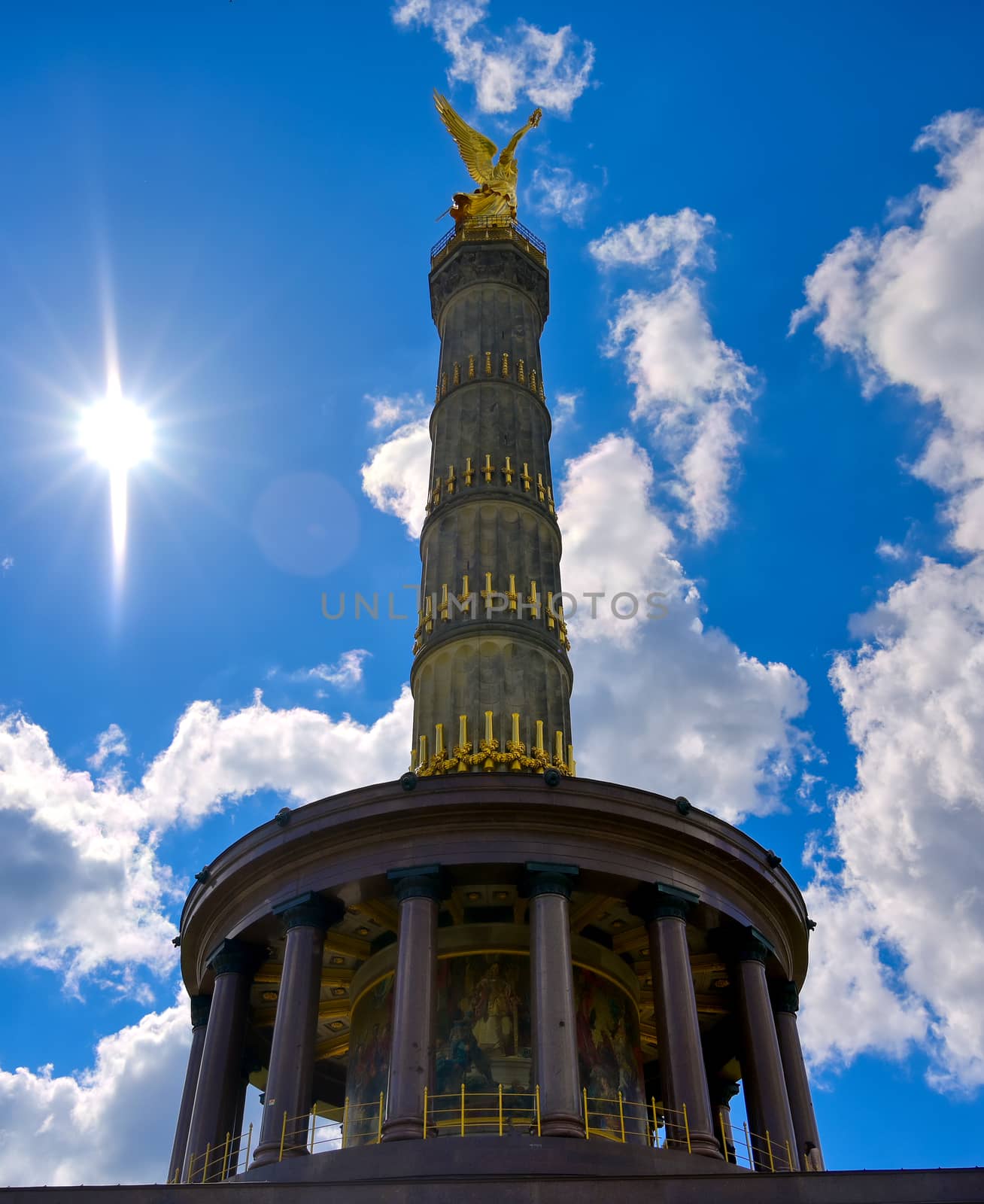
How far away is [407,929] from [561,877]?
11.7 ft

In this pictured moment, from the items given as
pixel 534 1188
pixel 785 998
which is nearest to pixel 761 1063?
pixel 785 998

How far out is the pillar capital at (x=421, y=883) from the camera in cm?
2630

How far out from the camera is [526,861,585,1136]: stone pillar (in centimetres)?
2302

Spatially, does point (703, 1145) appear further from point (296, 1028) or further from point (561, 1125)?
point (296, 1028)

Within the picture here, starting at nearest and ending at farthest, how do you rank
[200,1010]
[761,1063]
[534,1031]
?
Result: [534,1031]
[761,1063]
[200,1010]

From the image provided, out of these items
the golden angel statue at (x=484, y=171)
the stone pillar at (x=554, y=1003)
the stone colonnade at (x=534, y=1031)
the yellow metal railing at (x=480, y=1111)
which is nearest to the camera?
the stone pillar at (x=554, y=1003)

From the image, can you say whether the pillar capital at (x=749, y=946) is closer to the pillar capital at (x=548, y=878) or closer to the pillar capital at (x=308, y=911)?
the pillar capital at (x=548, y=878)

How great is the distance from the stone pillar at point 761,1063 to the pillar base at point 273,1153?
33.4 feet

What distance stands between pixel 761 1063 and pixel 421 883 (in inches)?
359

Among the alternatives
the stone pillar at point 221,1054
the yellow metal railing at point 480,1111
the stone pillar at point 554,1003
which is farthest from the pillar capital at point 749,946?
the stone pillar at point 221,1054

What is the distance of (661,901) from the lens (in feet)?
89.8

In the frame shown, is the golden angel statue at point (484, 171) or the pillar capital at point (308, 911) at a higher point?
the golden angel statue at point (484, 171)

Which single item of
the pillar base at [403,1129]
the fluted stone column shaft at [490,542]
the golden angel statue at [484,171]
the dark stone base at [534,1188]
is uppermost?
the golden angel statue at [484,171]

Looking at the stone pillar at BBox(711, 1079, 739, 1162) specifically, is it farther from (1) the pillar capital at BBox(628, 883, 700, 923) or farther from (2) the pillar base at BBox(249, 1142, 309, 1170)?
(2) the pillar base at BBox(249, 1142, 309, 1170)
